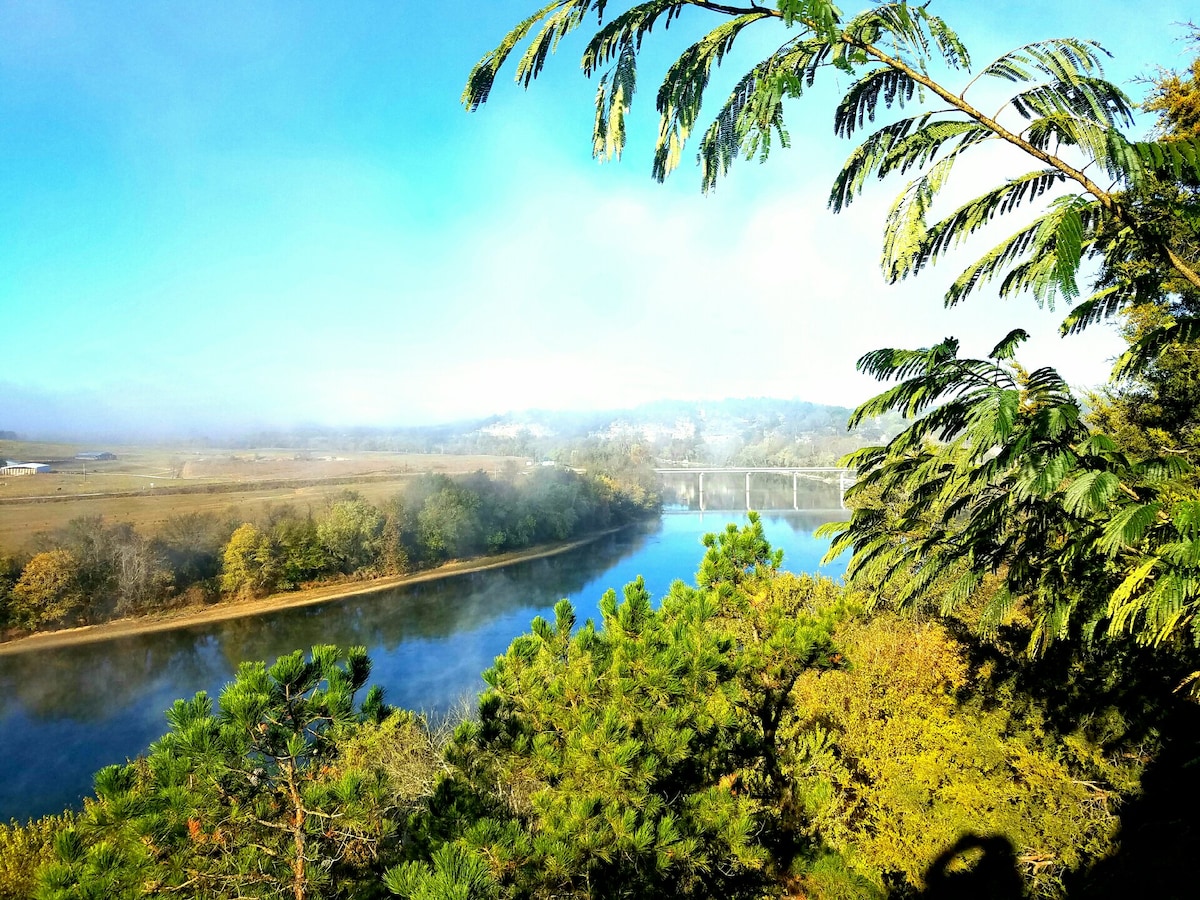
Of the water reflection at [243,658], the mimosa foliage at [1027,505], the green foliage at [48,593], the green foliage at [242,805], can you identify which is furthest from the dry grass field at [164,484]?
the mimosa foliage at [1027,505]

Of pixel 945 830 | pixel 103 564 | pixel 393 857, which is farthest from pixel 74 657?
pixel 945 830

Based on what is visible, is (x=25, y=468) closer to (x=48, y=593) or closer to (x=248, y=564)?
(x=48, y=593)

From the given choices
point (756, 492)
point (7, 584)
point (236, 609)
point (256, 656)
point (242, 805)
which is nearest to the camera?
point (242, 805)

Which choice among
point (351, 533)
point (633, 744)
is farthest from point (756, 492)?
point (633, 744)

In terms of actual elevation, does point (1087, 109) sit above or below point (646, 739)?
above

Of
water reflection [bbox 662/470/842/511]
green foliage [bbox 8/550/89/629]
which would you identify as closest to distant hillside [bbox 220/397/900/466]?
water reflection [bbox 662/470/842/511]

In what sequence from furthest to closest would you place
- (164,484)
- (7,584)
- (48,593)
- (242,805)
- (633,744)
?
1. (164,484)
2. (48,593)
3. (7,584)
4. (633,744)
5. (242,805)

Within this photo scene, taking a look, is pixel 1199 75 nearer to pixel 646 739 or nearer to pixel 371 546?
pixel 646 739
